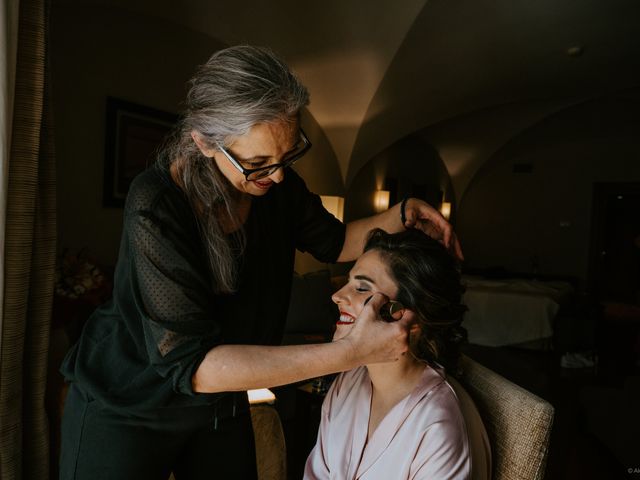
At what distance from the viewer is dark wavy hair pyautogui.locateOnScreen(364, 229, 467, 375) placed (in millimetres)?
1340

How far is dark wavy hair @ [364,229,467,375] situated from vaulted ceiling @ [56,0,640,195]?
8.16 feet

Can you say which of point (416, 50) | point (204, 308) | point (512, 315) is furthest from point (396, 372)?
point (512, 315)

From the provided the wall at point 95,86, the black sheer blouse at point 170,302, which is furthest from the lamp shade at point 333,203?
the black sheer blouse at point 170,302

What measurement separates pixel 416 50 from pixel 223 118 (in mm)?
3586

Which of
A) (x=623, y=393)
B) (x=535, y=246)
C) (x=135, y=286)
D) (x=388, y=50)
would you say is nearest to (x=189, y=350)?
(x=135, y=286)

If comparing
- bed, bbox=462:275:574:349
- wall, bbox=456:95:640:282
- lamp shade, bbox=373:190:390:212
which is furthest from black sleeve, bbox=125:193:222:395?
wall, bbox=456:95:640:282

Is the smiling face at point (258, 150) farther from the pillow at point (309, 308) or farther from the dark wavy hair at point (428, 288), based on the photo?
the pillow at point (309, 308)

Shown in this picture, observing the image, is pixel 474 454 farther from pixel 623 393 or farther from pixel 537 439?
pixel 623 393

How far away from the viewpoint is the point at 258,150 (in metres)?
0.96

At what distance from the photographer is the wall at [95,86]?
2676mm

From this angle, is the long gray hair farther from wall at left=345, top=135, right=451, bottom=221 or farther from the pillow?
wall at left=345, top=135, right=451, bottom=221

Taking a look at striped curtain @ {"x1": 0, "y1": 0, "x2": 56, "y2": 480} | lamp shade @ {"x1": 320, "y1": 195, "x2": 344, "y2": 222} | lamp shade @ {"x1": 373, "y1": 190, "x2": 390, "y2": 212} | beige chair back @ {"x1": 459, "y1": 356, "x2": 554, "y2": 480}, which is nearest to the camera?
beige chair back @ {"x1": 459, "y1": 356, "x2": 554, "y2": 480}

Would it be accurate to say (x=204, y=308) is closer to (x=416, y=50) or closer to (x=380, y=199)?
(x=416, y=50)

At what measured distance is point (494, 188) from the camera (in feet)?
32.2
